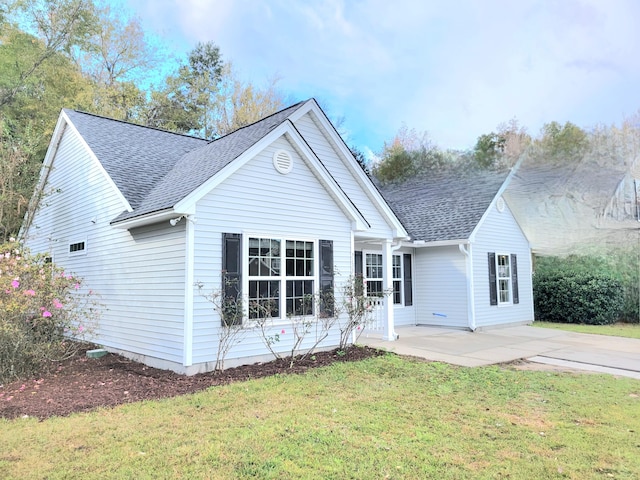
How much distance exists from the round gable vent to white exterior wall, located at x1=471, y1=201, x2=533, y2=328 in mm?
6900

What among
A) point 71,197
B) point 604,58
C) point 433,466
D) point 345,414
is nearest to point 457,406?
point 345,414

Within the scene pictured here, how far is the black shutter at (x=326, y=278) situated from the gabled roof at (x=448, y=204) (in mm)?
5199

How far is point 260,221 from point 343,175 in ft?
11.7

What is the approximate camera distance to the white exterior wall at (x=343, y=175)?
1045 centimetres

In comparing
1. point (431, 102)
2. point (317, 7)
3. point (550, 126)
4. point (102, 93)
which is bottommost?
point (550, 126)

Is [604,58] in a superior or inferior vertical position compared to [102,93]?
inferior

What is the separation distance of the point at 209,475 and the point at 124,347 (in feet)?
19.4

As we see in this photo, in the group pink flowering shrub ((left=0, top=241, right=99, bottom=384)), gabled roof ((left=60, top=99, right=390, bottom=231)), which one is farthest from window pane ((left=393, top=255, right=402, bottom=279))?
pink flowering shrub ((left=0, top=241, right=99, bottom=384))

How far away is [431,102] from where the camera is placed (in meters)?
9.19

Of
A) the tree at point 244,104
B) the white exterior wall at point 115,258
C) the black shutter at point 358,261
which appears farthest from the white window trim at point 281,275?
the tree at point 244,104

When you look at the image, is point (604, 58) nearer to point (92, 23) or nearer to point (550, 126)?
point (550, 126)

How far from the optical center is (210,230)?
7133 mm

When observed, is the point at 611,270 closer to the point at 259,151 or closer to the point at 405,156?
the point at 405,156

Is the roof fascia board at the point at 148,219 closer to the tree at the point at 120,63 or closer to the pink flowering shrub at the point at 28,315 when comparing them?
the pink flowering shrub at the point at 28,315
